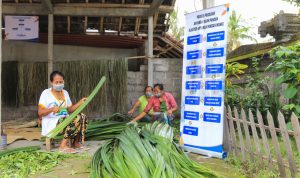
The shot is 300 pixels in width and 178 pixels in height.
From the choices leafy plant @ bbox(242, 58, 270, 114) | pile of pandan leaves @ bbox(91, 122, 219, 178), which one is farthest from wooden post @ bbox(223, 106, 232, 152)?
leafy plant @ bbox(242, 58, 270, 114)

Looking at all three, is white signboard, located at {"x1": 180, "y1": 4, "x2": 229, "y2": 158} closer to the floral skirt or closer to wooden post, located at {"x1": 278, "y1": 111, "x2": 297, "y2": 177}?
wooden post, located at {"x1": 278, "y1": 111, "x2": 297, "y2": 177}

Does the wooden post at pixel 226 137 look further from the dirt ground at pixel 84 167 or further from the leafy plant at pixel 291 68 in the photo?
the leafy plant at pixel 291 68

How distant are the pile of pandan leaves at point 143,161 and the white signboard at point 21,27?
4524mm

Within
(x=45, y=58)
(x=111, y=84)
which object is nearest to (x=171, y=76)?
(x=111, y=84)

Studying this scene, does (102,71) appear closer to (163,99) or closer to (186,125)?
(163,99)

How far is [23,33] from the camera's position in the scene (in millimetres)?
7562

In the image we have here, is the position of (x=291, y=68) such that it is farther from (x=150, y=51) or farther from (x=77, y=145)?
(x=150, y=51)

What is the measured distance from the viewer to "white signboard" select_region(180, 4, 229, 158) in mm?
4523

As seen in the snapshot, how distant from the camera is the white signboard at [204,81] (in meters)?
4.52

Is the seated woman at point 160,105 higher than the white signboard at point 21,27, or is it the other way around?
the white signboard at point 21,27

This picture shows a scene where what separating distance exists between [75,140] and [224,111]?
2.12 metres

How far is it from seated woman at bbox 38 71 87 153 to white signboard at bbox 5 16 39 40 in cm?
319

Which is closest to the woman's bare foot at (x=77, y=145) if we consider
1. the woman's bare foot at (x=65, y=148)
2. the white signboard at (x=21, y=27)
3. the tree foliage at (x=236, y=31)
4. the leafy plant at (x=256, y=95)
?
the woman's bare foot at (x=65, y=148)

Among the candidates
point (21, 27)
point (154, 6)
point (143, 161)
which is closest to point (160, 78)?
point (154, 6)
